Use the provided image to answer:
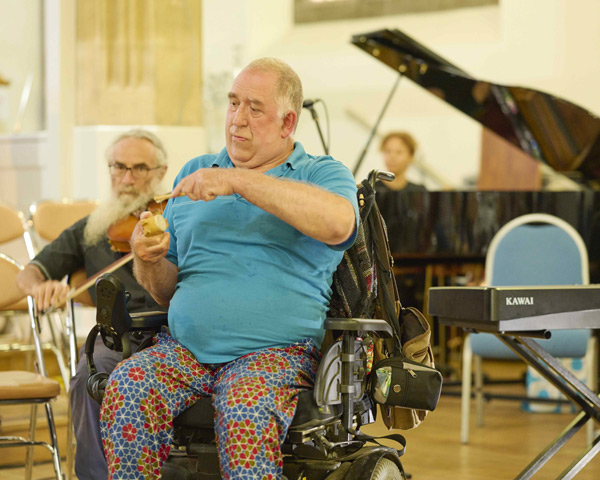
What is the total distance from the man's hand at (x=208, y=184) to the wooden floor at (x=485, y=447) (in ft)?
5.68

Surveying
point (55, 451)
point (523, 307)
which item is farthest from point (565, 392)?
point (55, 451)

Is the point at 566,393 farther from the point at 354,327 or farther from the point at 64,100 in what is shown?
the point at 64,100

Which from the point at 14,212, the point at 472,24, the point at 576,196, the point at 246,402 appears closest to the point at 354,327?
the point at 246,402

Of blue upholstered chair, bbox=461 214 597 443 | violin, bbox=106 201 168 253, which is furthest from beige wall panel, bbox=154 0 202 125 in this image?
violin, bbox=106 201 168 253

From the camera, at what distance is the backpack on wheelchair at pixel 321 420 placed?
206 centimetres

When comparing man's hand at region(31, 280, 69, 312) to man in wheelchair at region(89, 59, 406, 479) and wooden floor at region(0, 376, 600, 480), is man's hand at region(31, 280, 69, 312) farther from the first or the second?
wooden floor at region(0, 376, 600, 480)

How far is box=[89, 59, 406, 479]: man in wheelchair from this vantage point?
1.99m

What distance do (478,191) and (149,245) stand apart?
3.38m

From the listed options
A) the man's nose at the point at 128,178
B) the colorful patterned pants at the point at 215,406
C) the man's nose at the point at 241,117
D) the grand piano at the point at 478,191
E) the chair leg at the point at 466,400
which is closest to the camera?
the colorful patterned pants at the point at 215,406

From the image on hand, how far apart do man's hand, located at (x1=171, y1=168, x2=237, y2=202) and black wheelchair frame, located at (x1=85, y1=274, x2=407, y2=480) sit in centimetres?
33

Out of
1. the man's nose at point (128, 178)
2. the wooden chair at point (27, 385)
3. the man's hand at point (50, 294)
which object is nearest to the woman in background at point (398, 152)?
the man's nose at point (128, 178)

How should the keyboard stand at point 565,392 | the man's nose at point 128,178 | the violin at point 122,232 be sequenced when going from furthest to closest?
the man's nose at point 128,178
the violin at point 122,232
the keyboard stand at point 565,392

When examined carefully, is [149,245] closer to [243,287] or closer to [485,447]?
[243,287]

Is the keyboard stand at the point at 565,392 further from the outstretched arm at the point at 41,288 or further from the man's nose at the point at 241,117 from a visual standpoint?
the outstretched arm at the point at 41,288
